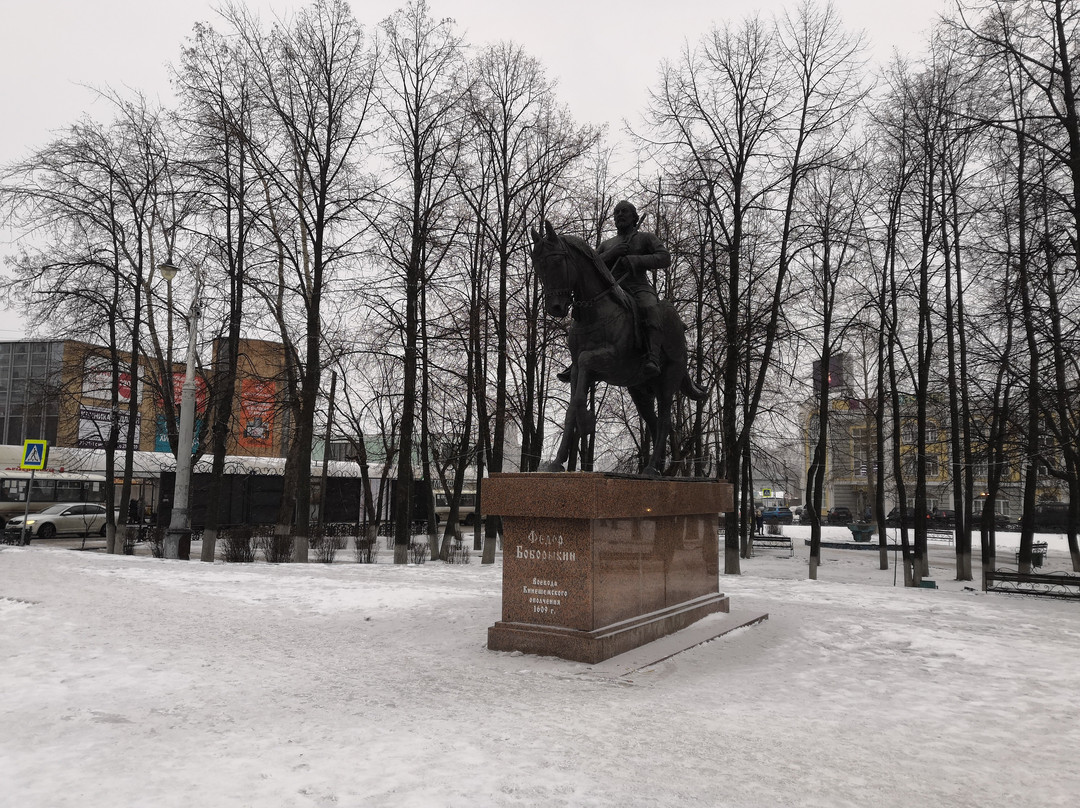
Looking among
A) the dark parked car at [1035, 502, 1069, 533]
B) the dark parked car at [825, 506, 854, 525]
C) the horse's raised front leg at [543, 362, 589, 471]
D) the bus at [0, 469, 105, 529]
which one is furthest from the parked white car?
the dark parked car at [1035, 502, 1069, 533]

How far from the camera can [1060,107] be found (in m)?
15.0

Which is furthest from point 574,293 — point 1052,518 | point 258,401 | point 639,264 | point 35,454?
point 1052,518

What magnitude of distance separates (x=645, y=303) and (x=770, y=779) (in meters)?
5.59

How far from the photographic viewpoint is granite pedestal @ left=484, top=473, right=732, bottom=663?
6.95 metres

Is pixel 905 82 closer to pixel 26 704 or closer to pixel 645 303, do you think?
pixel 645 303

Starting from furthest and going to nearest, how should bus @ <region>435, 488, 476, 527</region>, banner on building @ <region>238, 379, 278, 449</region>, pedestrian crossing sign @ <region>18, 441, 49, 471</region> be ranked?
bus @ <region>435, 488, 476, 527</region> < banner on building @ <region>238, 379, 278, 449</region> < pedestrian crossing sign @ <region>18, 441, 49, 471</region>

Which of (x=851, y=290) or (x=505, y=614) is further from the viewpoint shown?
(x=851, y=290)

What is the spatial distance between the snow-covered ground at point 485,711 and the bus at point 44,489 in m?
26.6

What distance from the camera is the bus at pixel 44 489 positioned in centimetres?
A: 3164

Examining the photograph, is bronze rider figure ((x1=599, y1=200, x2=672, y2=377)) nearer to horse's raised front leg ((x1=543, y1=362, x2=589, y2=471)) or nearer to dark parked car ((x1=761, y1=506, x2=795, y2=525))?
horse's raised front leg ((x1=543, y1=362, x2=589, y2=471))

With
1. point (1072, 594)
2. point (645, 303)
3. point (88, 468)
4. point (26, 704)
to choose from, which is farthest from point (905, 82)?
point (88, 468)

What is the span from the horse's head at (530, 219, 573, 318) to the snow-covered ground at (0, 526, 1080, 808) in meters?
3.51

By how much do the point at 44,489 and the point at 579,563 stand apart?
34.9 m

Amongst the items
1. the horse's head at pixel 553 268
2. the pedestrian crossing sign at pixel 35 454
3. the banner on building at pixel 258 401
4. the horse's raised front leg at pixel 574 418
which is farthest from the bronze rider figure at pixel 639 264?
the pedestrian crossing sign at pixel 35 454
